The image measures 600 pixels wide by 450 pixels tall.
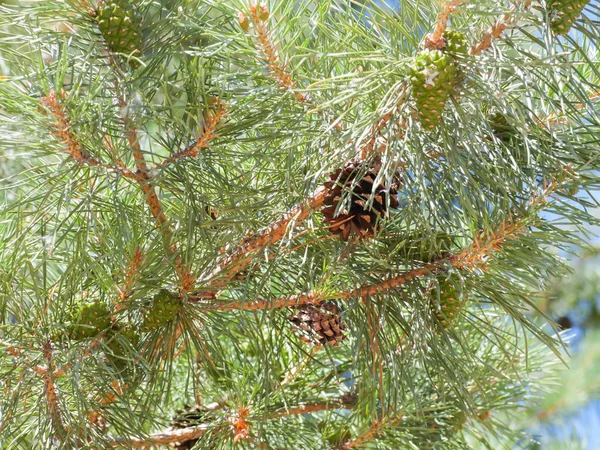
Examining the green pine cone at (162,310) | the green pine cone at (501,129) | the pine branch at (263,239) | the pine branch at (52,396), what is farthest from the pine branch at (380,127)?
the pine branch at (52,396)

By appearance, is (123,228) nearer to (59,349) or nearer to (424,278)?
(59,349)

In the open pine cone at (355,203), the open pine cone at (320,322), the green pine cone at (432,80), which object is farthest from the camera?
the open pine cone at (320,322)

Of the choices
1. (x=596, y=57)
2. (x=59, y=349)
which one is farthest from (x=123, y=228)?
(x=596, y=57)

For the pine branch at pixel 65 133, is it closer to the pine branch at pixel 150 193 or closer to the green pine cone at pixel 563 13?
the pine branch at pixel 150 193

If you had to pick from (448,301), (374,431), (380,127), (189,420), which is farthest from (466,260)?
(189,420)

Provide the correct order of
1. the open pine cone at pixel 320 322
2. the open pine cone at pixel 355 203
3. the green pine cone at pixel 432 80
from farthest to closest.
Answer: the open pine cone at pixel 320 322 < the open pine cone at pixel 355 203 < the green pine cone at pixel 432 80

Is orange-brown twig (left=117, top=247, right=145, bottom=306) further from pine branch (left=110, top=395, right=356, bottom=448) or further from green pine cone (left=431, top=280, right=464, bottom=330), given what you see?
green pine cone (left=431, top=280, right=464, bottom=330)

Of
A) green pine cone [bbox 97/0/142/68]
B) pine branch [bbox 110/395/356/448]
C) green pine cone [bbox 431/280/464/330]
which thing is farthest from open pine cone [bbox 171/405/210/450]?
green pine cone [bbox 97/0/142/68]
